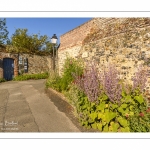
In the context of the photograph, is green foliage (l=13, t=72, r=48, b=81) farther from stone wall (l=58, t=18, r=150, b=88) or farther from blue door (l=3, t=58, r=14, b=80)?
stone wall (l=58, t=18, r=150, b=88)

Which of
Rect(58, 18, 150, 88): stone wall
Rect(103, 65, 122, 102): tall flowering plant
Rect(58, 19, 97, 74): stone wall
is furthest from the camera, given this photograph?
Rect(58, 19, 97, 74): stone wall

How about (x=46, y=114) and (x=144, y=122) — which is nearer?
(x=144, y=122)

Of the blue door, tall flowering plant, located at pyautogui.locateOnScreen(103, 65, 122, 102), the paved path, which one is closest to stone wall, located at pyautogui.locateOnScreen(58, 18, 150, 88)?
tall flowering plant, located at pyautogui.locateOnScreen(103, 65, 122, 102)

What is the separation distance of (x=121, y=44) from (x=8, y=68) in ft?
41.2

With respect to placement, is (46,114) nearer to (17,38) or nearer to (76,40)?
(76,40)

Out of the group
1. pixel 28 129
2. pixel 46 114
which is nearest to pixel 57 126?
pixel 28 129

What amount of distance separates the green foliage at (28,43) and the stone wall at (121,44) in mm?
11065

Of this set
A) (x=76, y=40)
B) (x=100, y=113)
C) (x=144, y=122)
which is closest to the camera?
(x=144, y=122)

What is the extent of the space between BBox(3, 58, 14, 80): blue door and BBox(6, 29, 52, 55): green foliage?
1.21 m

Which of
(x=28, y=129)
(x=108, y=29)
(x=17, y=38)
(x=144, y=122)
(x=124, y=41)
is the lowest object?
(x=28, y=129)

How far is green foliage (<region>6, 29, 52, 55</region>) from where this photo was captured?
16.5 metres

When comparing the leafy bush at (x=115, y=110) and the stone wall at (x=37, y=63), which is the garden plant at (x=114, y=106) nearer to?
the leafy bush at (x=115, y=110)
